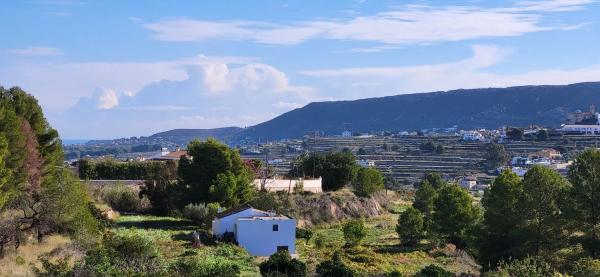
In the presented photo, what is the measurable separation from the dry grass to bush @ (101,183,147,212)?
788 inches

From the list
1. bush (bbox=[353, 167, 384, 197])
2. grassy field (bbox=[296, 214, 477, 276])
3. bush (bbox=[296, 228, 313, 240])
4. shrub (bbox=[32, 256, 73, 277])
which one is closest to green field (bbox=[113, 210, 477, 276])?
grassy field (bbox=[296, 214, 477, 276])

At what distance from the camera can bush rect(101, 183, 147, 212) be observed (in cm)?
4978

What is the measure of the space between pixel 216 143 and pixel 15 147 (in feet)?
64.1

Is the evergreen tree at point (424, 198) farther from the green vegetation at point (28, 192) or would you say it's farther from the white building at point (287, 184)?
the green vegetation at point (28, 192)

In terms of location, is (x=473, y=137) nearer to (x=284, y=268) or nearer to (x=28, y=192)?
(x=284, y=268)

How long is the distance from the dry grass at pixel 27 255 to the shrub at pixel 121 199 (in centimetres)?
2002

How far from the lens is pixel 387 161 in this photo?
381 feet

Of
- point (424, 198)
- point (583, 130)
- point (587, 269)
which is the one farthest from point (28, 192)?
point (583, 130)

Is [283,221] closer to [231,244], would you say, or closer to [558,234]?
[231,244]

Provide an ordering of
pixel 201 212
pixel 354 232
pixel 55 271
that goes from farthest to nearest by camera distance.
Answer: pixel 201 212 < pixel 354 232 < pixel 55 271

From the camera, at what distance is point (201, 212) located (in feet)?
146

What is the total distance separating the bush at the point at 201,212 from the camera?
43.3 metres

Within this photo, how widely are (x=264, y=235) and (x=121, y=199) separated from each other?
636 inches

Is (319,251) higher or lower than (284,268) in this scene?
lower
